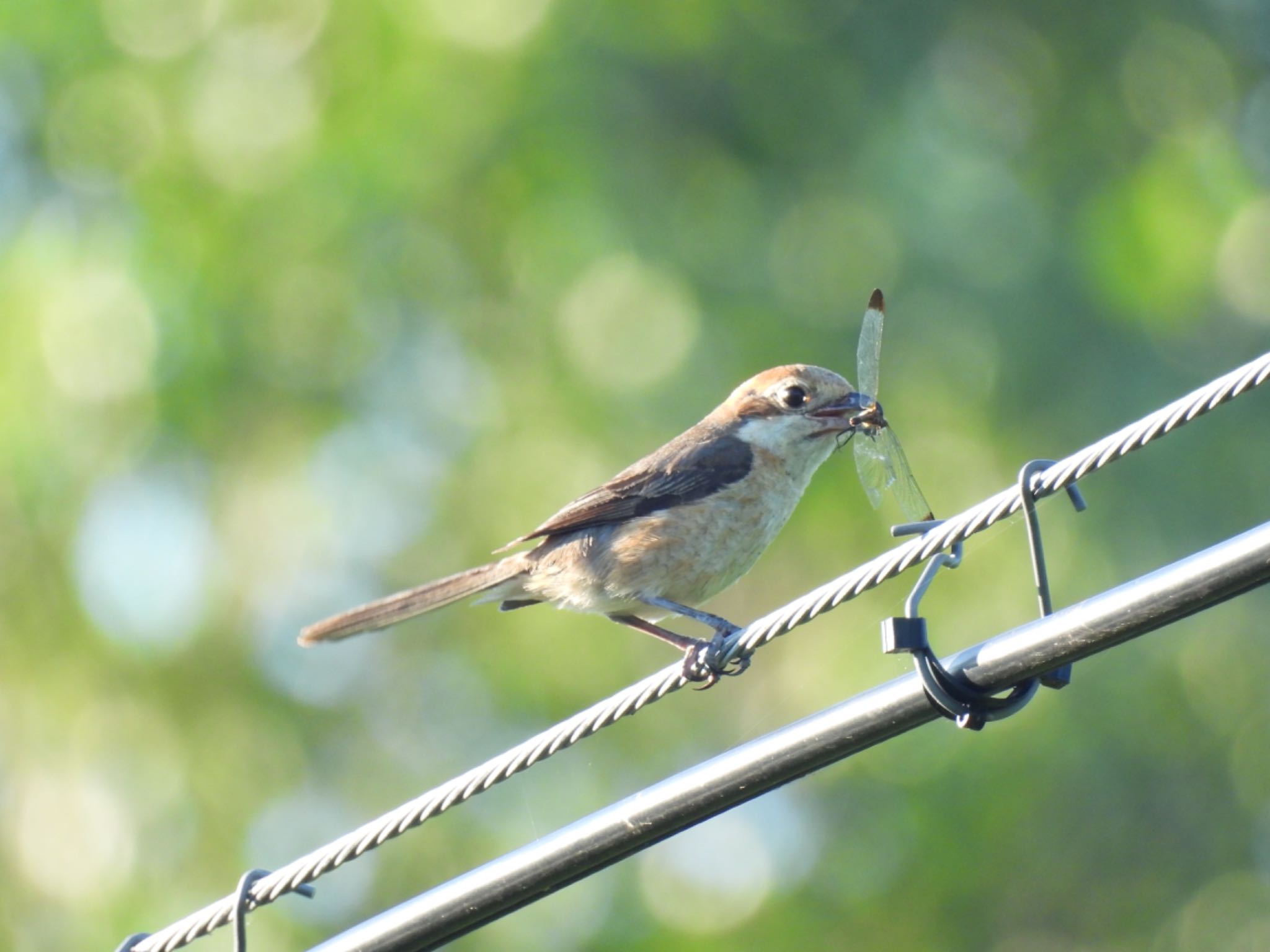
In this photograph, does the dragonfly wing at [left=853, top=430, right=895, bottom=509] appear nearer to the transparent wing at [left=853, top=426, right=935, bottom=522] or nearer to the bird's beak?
the transparent wing at [left=853, top=426, right=935, bottom=522]

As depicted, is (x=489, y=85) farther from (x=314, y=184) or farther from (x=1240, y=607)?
(x=1240, y=607)

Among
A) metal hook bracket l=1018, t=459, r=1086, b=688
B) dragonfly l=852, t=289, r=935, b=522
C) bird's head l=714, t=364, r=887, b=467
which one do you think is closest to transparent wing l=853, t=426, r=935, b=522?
dragonfly l=852, t=289, r=935, b=522

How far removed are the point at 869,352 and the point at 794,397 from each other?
2.10 ft

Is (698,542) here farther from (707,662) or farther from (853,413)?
(707,662)

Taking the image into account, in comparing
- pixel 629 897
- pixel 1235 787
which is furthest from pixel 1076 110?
pixel 629 897

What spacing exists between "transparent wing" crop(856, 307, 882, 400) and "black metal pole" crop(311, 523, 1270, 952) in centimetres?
246

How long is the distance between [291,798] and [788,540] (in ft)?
12.1

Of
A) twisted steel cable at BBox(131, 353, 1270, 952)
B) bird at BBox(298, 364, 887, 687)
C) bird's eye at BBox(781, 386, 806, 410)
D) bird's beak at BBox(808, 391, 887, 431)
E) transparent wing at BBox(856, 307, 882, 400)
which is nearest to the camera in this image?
twisted steel cable at BBox(131, 353, 1270, 952)

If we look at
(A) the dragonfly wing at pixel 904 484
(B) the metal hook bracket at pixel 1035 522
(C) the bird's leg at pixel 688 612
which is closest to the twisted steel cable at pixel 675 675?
(B) the metal hook bracket at pixel 1035 522

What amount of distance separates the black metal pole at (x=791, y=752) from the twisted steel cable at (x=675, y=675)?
0.18 meters

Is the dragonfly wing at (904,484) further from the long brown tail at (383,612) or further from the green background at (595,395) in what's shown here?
the green background at (595,395)

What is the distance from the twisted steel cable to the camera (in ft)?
8.55

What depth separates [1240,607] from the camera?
28.3 ft

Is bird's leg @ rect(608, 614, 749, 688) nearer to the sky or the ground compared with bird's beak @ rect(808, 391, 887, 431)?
nearer to the ground
